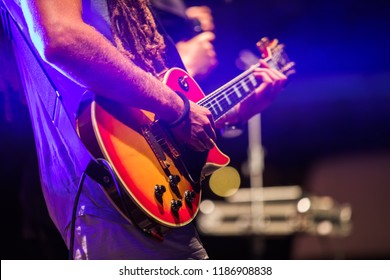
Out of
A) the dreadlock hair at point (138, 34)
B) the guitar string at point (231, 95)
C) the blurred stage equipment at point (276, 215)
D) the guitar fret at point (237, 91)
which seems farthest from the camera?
the blurred stage equipment at point (276, 215)

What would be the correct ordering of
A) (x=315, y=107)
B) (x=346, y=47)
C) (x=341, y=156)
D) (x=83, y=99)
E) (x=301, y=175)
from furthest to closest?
(x=341, y=156)
(x=301, y=175)
(x=315, y=107)
(x=346, y=47)
(x=83, y=99)

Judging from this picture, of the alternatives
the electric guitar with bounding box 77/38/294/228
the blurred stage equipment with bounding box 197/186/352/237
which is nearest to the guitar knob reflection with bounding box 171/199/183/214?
the electric guitar with bounding box 77/38/294/228

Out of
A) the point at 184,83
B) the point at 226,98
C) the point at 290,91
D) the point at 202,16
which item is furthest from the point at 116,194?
the point at 290,91

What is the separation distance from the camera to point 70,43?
Answer: 1068mm

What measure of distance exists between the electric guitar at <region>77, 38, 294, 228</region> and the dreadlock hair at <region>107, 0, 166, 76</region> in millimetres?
56

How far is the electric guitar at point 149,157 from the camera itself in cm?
113

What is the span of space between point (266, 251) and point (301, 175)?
46cm

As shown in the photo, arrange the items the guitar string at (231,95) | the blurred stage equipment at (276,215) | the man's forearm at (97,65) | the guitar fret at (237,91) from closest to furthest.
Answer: the man's forearm at (97,65)
the guitar string at (231,95)
the guitar fret at (237,91)
the blurred stage equipment at (276,215)

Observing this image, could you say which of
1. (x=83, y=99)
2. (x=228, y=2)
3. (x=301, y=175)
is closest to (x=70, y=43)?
(x=83, y=99)

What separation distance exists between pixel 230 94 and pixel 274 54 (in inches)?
8.6

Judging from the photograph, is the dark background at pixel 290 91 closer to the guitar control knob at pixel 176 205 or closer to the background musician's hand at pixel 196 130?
the background musician's hand at pixel 196 130

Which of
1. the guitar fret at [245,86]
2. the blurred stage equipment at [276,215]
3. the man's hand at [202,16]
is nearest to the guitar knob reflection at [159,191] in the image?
the guitar fret at [245,86]
